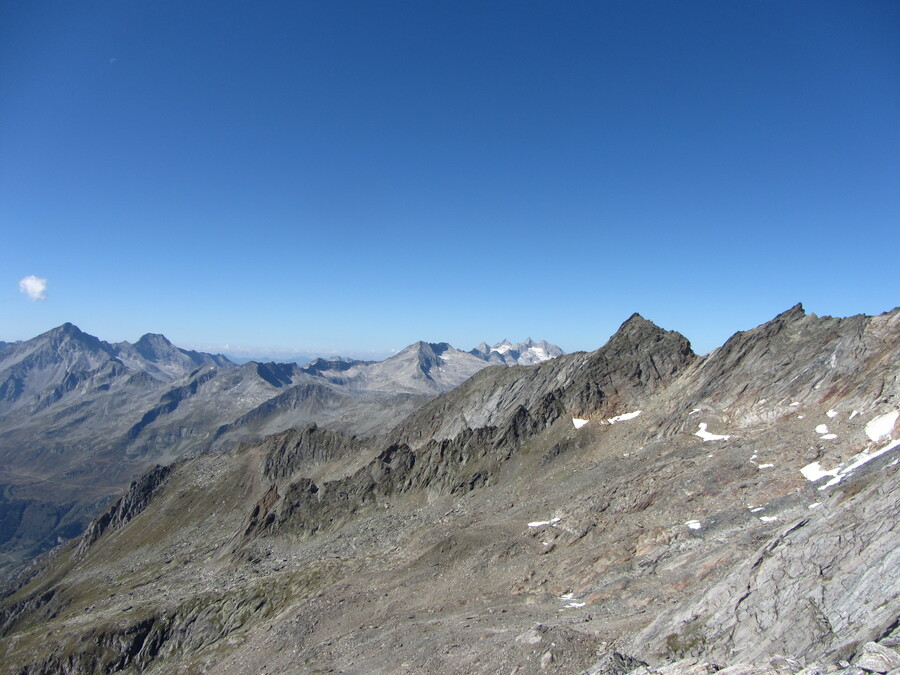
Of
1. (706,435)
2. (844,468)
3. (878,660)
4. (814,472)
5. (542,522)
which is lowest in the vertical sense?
(542,522)

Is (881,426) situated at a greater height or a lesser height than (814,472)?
greater

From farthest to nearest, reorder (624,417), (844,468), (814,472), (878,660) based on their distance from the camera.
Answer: (624,417) → (814,472) → (844,468) → (878,660)

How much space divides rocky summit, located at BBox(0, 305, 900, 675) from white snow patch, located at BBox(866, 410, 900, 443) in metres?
0.36

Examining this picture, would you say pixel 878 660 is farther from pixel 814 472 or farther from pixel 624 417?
pixel 624 417

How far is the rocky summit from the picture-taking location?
30844mm

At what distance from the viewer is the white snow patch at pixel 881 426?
5467 centimetres

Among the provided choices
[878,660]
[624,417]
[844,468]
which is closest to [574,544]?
[844,468]

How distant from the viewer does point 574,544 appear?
193ft

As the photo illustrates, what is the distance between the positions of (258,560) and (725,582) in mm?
88789

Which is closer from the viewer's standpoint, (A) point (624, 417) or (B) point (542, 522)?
(B) point (542, 522)

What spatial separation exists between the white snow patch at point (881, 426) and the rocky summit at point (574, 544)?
0.36m

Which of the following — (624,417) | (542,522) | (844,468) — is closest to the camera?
(844,468)

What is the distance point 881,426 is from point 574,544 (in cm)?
3690

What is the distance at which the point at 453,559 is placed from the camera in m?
64.9
